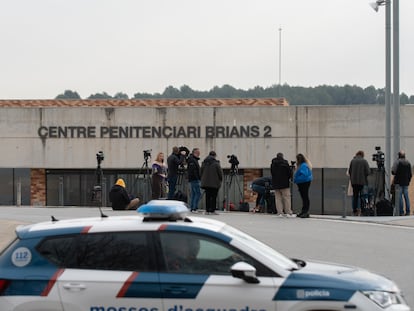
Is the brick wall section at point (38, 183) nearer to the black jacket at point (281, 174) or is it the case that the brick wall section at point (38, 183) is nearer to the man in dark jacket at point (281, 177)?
the man in dark jacket at point (281, 177)

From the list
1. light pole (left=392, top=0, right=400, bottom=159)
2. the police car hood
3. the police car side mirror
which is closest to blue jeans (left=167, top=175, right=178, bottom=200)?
light pole (left=392, top=0, right=400, bottom=159)

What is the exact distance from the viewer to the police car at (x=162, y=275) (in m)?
6.93

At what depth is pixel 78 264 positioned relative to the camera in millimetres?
7117

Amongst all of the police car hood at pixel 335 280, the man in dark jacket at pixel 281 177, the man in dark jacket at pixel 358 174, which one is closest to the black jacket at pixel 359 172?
the man in dark jacket at pixel 358 174

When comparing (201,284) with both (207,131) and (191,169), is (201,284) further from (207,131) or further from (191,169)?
(207,131)

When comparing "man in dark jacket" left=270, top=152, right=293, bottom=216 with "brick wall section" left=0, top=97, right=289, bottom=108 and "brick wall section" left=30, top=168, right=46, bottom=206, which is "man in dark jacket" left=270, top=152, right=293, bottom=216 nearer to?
"brick wall section" left=0, top=97, right=289, bottom=108

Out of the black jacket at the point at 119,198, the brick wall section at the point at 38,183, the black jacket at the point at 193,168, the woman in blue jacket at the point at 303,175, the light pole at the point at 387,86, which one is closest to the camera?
the woman in blue jacket at the point at 303,175

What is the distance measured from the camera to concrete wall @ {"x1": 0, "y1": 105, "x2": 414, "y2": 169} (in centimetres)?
3494

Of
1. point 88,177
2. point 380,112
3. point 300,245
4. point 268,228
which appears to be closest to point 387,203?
point 268,228

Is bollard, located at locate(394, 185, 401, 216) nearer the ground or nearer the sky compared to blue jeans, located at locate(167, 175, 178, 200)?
nearer the ground

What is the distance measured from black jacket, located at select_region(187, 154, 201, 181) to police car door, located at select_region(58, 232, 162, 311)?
14.1 meters

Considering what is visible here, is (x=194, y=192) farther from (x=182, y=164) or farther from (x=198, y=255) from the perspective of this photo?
(x=198, y=255)

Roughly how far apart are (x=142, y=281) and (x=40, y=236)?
3.29 ft

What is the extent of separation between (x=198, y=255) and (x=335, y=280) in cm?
119
